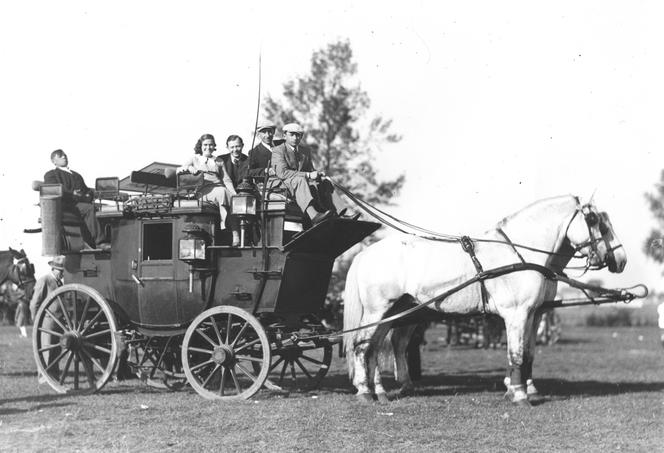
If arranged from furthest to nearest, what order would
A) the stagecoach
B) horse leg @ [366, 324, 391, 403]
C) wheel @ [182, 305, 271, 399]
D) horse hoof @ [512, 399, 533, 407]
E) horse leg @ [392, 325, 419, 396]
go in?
horse leg @ [392, 325, 419, 396] → horse leg @ [366, 324, 391, 403] → the stagecoach → wheel @ [182, 305, 271, 399] → horse hoof @ [512, 399, 533, 407]

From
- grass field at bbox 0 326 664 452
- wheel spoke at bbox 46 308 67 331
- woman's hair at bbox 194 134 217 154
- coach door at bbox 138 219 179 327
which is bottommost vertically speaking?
grass field at bbox 0 326 664 452

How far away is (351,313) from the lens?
10.7m

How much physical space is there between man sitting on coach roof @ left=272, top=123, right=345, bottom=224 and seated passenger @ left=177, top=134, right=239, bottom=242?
71 centimetres

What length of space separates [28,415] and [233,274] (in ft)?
9.22

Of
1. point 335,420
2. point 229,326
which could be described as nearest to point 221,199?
point 229,326

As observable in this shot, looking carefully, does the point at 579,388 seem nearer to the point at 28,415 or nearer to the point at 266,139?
the point at 266,139

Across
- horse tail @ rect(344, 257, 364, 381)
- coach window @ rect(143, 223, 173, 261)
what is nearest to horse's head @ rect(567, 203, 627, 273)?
horse tail @ rect(344, 257, 364, 381)

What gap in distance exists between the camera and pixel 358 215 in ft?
33.9

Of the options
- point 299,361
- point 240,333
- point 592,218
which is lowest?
point 299,361

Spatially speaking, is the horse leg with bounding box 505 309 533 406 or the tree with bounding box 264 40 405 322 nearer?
the horse leg with bounding box 505 309 533 406

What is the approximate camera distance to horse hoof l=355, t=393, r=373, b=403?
10094 mm

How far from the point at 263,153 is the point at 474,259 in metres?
3.17

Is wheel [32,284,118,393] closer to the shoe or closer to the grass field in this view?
the grass field

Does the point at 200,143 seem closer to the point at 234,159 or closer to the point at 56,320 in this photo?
the point at 234,159
